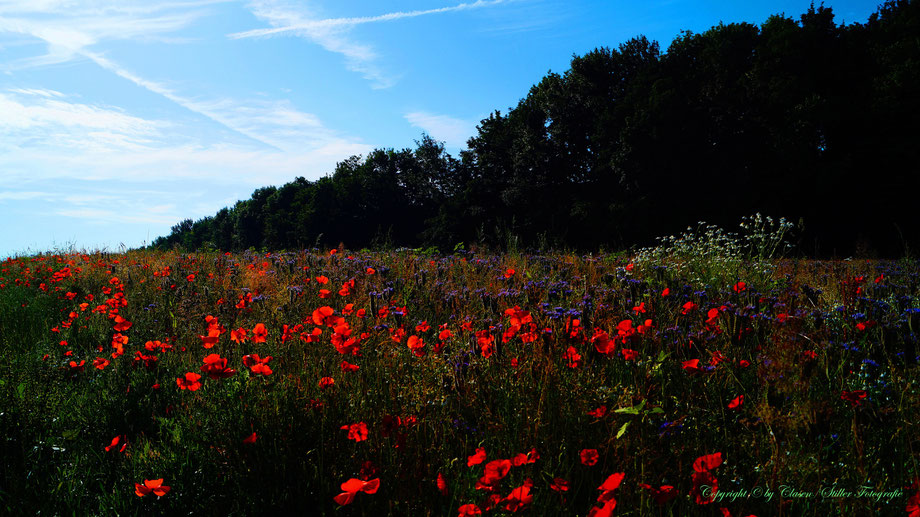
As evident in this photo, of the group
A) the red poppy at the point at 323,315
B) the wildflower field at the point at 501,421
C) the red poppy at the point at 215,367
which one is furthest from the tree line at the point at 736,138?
the red poppy at the point at 215,367

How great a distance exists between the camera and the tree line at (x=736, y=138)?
18.9m

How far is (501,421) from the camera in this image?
2.19 m

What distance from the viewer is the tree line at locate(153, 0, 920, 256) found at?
18.9 meters

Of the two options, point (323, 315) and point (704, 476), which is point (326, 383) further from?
point (704, 476)

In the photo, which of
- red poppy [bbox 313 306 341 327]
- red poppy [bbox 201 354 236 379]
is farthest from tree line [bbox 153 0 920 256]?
red poppy [bbox 201 354 236 379]

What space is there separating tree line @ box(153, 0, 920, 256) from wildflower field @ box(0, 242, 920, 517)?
50.2 feet

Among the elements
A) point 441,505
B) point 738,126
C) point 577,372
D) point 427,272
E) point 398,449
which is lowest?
point 441,505

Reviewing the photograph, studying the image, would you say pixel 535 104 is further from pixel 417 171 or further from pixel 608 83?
pixel 417 171

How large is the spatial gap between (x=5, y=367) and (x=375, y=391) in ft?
10.9

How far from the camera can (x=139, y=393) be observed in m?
3.14

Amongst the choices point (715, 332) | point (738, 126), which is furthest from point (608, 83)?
point (715, 332)

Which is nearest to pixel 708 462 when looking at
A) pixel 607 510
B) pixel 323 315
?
pixel 607 510

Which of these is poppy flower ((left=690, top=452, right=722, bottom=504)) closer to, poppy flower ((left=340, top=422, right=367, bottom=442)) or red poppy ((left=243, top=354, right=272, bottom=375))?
poppy flower ((left=340, top=422, right=367, bottom=442))

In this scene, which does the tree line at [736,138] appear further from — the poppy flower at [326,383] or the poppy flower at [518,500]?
the poppy flower at [518,500]
